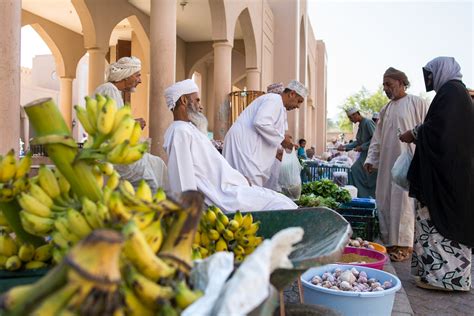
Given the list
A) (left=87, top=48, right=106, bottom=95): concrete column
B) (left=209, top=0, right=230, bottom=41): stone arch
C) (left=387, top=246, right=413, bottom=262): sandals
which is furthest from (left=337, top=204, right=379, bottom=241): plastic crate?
(left=87, top=48, right=106, bottom=95): concrete column

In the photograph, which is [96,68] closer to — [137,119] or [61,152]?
[137,119]

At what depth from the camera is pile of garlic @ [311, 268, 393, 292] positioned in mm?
2562

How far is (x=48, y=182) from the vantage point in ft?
4.06

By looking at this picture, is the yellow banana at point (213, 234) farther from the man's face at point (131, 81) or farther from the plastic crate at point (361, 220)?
the plastic crate at point (361, 220)

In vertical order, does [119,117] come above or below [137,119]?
below

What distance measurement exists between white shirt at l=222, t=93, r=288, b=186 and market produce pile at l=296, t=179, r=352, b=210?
0.60 m

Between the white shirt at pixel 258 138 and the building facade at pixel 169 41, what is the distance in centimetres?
225

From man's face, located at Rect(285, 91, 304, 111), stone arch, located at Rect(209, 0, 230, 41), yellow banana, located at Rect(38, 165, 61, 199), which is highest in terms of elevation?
stone arch, located at Rect(209, 0, 230, 41)

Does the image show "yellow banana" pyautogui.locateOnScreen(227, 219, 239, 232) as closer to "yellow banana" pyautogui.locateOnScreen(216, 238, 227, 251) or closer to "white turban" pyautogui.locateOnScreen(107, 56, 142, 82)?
"yellow banana" pyautogui.locateOnScreen(216, 238, 227, 251)

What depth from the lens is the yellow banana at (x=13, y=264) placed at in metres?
1.21

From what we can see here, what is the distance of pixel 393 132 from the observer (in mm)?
5340

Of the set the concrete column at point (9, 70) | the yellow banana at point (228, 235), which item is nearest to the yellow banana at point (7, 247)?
the yellow banana at point (228, 235)

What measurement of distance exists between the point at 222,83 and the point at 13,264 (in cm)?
914

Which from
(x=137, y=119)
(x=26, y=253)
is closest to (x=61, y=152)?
(x=26, y=253)
